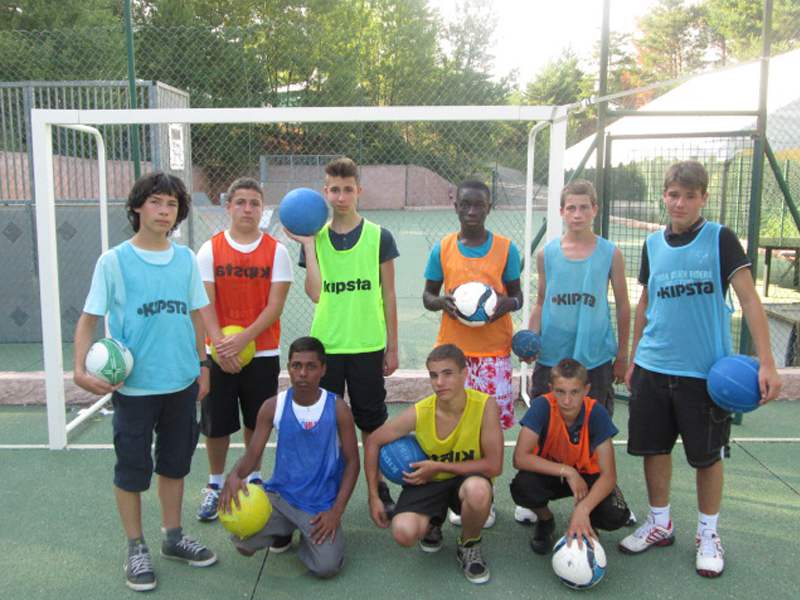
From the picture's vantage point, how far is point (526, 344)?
3129 mm

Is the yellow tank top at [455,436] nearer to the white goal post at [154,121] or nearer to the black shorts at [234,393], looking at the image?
the black shorts at [234,393]

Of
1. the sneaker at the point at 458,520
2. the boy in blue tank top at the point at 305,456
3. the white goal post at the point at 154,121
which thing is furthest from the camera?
Answer: the white goal post at the point at 154,121

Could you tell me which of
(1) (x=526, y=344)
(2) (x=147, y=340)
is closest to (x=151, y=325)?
(2) (x=147, y=340)

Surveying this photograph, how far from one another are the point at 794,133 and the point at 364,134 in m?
14.2

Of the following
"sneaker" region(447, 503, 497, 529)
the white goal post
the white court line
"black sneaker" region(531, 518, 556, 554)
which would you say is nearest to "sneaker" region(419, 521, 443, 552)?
"sneaker" region(447, 503, 497, 529)

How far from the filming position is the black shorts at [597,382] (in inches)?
127

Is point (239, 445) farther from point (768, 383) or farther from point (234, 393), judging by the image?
point (768, 383)

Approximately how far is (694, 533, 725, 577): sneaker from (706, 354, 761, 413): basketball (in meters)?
0.58

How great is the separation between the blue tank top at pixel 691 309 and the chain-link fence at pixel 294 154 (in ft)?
7.40

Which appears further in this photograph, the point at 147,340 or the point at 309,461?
the point at 309,461

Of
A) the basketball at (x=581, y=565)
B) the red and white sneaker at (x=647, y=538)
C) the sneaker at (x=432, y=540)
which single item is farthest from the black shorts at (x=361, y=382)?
the red and white sneaker at (x=647, y=538)

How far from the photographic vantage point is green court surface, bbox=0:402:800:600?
9.05 feet

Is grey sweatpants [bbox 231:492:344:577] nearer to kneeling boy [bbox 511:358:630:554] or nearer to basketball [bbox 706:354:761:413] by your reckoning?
kneeling boy [bbox 511:358:630:554]

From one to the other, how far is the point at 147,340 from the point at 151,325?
6cm
